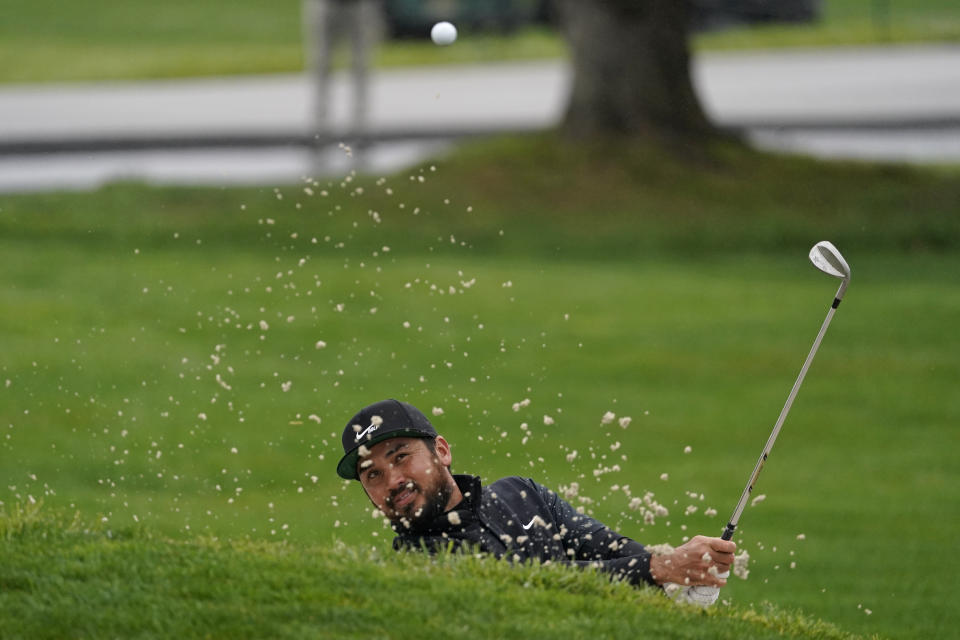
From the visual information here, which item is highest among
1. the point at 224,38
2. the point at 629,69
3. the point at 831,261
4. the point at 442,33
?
the point at 224,38

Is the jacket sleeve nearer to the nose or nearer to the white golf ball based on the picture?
the nose

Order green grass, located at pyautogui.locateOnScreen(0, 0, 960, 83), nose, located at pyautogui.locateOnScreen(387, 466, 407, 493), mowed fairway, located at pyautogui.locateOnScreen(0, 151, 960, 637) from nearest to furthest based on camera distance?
nose, located at pyautogui.locateOnScreen(387, 466, 407, 493) < mowed fairway, located at pyautogui.locateOnScreen(0, 151, 960, 637) < green grass, located at pyautogui.locateOnScreen(0, 0, 960, 83)

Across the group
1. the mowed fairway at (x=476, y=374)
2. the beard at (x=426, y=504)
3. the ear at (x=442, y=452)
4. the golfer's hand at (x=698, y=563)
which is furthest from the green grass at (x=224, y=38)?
the golfer's hand at (x=698, y=563)

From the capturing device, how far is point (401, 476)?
16.8ft

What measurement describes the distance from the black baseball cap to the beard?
148mm

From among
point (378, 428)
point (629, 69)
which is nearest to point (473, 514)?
point (378, 428)

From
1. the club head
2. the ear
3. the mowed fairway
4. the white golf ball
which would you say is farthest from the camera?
the mowed fairway

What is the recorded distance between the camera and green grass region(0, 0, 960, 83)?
102 feet

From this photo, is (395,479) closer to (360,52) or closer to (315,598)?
(315,598)

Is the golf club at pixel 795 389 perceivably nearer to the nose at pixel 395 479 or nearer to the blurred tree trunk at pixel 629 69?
the nose at pixel 395 479

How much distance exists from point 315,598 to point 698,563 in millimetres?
1077

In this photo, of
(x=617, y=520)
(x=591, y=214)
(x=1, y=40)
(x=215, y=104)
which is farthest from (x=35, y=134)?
(x=617, y=520)

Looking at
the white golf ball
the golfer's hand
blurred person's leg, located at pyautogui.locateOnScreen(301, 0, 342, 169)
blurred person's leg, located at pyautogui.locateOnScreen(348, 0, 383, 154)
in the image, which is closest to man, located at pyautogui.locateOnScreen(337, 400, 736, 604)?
the golfer's hand

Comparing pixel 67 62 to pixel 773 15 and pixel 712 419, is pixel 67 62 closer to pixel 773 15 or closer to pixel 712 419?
pixel 773 15
